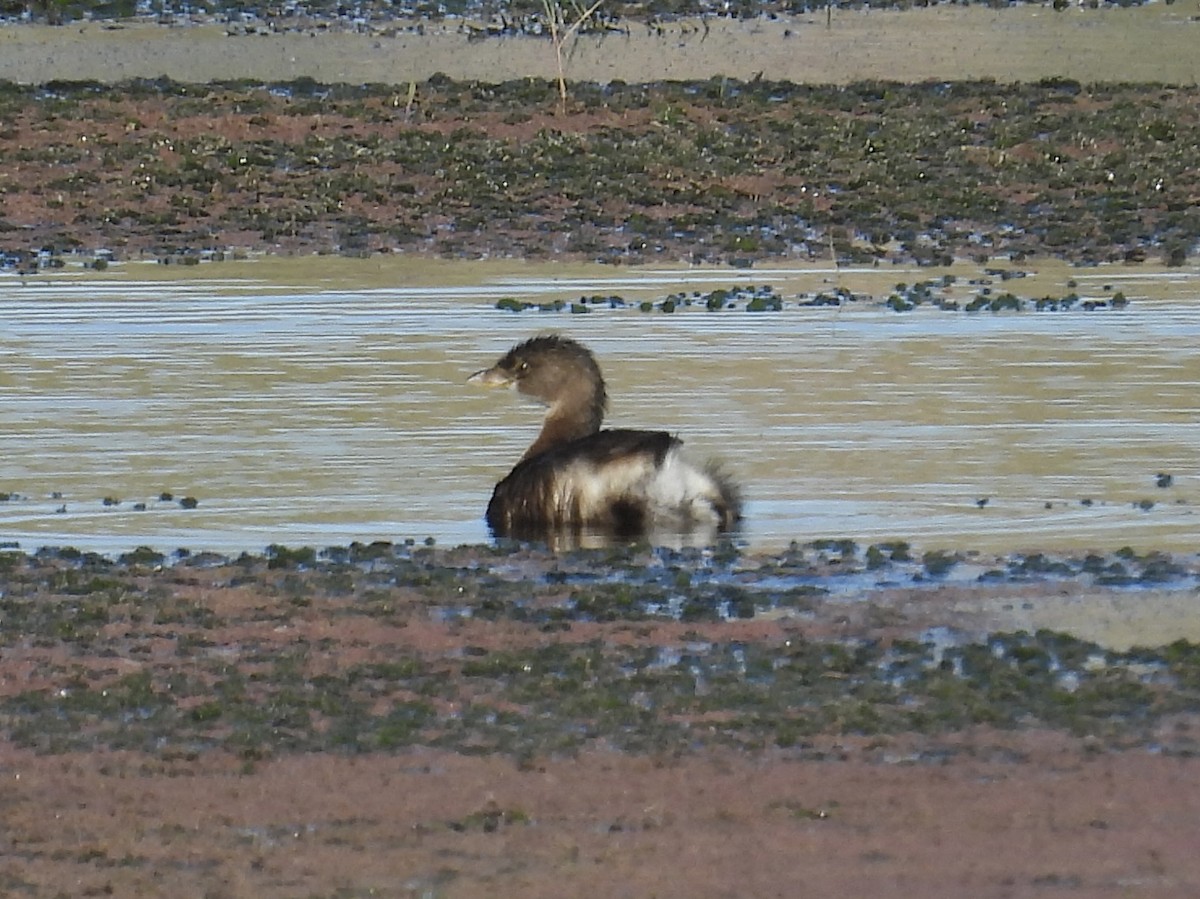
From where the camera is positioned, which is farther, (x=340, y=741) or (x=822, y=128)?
(x=822, y=128)

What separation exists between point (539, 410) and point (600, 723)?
234 inches

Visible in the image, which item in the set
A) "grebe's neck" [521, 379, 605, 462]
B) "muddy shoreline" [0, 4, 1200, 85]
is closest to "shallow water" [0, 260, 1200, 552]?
"grebe's neck" [521, 379, 605, 462]

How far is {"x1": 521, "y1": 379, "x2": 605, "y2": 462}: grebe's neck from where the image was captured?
409 inches

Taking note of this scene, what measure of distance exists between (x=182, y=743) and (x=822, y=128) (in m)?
16.2

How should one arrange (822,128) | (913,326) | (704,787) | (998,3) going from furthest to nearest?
(998,3) → (822,128) → (913,326) → (704,787)

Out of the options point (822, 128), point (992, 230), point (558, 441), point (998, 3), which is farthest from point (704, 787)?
point (998, 3)

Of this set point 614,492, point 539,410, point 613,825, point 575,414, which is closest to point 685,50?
point 539,410

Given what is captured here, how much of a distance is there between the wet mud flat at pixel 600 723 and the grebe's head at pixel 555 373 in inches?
75.2

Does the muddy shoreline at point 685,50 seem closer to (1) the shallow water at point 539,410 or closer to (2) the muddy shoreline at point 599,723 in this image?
(1) the shallow water at point 539,410

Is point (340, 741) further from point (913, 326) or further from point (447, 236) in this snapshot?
point (447, 236)

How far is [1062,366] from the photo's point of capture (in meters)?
12.7

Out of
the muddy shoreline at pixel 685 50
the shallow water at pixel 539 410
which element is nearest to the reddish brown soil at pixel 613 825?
the shallow water at pixel 539 410

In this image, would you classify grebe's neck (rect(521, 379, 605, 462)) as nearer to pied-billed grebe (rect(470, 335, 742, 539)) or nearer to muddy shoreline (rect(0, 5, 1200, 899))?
pied-billed grebe (rect(470, 335, 742, 539))

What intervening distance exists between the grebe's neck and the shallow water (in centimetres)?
31
